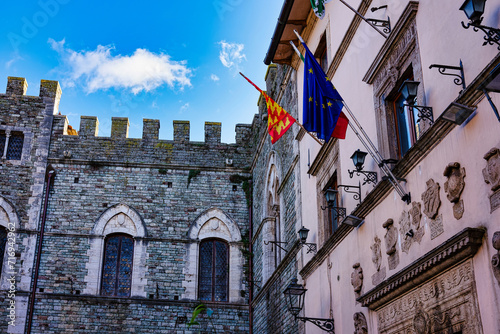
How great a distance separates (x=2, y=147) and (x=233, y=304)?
7279 millimetres

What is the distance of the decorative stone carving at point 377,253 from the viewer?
6.58 metres

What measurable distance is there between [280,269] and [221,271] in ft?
13.6

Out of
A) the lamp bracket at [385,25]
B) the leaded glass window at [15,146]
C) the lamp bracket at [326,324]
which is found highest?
the leaded glass window at [15,146]

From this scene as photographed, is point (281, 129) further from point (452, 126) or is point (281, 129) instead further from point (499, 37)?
point (499, 37)

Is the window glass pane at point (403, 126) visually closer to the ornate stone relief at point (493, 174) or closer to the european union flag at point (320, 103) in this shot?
the european union flag at point (320, 103)

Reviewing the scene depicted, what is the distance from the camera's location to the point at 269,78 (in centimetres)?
1450

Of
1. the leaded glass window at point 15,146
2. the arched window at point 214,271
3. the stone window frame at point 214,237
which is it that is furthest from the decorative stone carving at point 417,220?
the leaded glass window at point 15,146

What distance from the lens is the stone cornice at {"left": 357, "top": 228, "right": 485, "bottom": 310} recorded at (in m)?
4.55

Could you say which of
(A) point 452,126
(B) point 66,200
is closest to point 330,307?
(A) point 452,126

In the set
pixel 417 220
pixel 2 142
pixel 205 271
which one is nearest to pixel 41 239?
pixel 2 142

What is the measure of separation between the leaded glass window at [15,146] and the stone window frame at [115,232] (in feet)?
9.26

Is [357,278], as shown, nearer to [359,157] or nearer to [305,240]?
[359,157]

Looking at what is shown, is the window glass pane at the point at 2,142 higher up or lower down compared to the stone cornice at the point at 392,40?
higher up

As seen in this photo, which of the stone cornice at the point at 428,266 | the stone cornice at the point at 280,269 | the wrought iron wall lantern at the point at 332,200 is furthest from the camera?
the stone cornice at the point at 280,269
